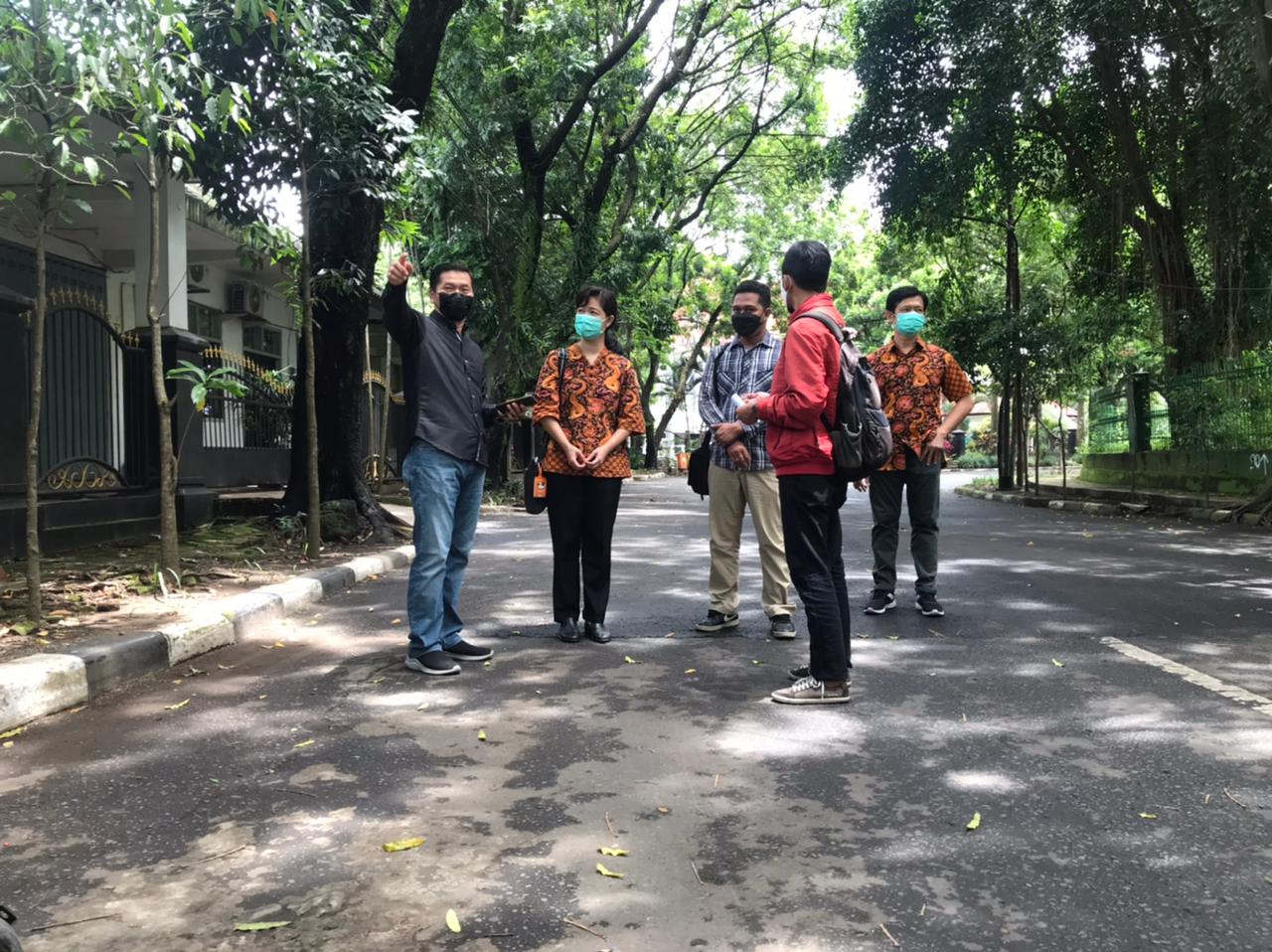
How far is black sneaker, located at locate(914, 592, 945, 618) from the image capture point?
6.32 meters

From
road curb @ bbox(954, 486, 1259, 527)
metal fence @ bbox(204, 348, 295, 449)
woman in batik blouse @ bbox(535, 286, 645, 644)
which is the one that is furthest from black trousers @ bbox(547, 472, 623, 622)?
road curb @ bbox(954, 486, 1259, 527)

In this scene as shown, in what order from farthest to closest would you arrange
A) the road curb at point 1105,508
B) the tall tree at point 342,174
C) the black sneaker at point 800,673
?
the road curb at point 1105,508
the tall tree at point 342,174
the black sneaker at point 800,673

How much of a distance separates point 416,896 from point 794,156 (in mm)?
24575

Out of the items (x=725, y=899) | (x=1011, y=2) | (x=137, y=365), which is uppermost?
(x=1011, y=2)

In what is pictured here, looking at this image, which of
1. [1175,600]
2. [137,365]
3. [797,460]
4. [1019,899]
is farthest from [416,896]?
[137,365]

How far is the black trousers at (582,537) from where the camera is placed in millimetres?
5711

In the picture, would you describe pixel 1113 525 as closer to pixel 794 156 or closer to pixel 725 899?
pixel 725 899

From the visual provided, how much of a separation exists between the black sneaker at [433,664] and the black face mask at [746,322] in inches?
90.8

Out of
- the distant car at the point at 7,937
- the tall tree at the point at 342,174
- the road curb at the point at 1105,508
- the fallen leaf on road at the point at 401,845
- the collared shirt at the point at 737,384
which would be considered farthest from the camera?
the road curb at the point at 1105,508

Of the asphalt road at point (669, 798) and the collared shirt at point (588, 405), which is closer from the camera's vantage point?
the asphalt road at point (669, 798)

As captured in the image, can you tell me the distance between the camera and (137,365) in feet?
33.2

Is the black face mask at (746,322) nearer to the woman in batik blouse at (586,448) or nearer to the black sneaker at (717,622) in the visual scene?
the woman in batik blouse at (586,448)

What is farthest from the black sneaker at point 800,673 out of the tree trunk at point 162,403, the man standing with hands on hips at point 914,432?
the tree trunk at point 162,403

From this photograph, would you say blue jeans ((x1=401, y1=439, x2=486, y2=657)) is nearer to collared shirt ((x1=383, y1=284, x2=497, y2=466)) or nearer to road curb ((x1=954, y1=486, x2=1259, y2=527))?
collared shirt ((x1=383, y1=284, x2=497, y2=466))
